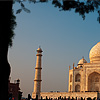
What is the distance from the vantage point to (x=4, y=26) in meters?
6.08

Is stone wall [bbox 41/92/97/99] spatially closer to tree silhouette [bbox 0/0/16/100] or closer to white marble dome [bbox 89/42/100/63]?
white marble dome [bbox 89/42/100/63]

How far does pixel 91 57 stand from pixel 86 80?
Answer: 5441 mm

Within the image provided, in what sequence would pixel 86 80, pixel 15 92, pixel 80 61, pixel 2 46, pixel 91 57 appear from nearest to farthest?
pixel 2 46, pixel 15 92, pixel 86 80, pixel 91 57, pixel 80 61

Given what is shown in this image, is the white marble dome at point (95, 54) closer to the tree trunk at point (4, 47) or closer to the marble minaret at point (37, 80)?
the marble minaret at point (37, 80)

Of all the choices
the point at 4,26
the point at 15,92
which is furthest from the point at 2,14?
the point at 15,92

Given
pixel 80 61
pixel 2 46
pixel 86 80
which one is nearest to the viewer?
pixel 2 46

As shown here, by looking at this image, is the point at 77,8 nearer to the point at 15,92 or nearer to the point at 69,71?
the point at 15,92

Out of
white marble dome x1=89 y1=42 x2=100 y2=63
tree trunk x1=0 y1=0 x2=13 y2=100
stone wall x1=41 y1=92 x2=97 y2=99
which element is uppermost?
white marble dome x1=89 y1=42 x2=100 y2=63

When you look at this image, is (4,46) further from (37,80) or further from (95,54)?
(95,54)

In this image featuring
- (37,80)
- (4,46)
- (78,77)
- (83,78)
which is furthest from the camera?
(78,77)

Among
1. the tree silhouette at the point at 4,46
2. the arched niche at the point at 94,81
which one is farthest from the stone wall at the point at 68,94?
the tree silhouette at the point at 4,46

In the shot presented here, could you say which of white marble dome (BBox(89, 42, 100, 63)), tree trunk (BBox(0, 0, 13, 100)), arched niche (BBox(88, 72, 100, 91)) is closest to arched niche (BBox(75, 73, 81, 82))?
arched niche (BBox(88, 72, 100, 91))

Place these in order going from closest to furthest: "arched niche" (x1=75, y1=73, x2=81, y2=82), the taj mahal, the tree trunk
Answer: the tree trunk < the taj mahal < "arched niche" (x1=75, y1=73, x2=81, y2=82)

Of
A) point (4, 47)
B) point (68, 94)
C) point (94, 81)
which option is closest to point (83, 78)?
point (94, 81)
